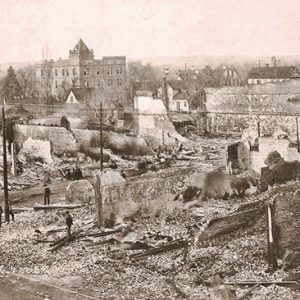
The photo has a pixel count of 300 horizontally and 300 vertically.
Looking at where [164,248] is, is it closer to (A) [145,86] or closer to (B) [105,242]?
(B) [105,242]

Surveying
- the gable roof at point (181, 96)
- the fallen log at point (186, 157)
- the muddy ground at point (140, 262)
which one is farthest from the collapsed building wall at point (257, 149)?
the gable roof at point (181, 96)

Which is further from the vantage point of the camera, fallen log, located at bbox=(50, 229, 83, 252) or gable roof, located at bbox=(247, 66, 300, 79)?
gable roof, located at bbox=(247, 66, 300, 79)

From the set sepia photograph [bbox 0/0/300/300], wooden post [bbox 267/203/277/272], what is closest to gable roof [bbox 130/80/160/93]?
sepia photograph [bbox 0/0/300/300]

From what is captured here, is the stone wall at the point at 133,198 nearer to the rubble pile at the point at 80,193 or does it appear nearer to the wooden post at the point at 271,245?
the rubble pile at the point at 80,193

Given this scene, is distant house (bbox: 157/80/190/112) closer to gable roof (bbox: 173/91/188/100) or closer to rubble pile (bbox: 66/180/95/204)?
gable roof (bbox: 173/91/188/100)

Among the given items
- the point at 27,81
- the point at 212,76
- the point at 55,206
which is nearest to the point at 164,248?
the point at 55,206

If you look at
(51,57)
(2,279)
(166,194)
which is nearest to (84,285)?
(2,279)
